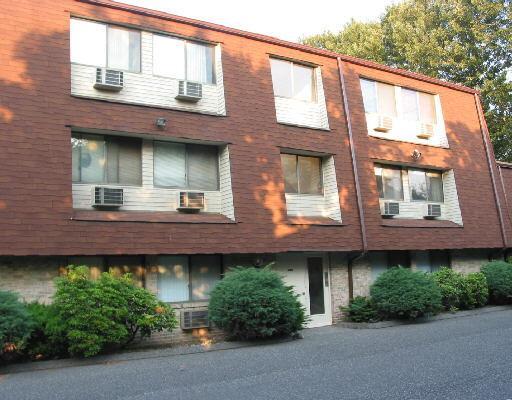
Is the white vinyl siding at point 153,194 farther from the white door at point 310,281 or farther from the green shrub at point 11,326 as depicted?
the green shrub at point 11,326

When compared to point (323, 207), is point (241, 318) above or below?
below

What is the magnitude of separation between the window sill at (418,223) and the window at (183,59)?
23.4ft

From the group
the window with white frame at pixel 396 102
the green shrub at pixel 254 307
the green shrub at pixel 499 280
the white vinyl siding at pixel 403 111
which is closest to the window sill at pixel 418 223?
the green shrub at pixel 499 280

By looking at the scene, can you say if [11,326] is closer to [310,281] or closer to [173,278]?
[173,278]

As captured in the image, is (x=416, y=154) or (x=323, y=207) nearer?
(x=323, y=207)

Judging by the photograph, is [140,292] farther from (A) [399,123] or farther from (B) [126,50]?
(A) [399,123]

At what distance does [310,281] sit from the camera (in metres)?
15.7

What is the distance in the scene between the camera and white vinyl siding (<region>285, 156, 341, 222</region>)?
15.7m

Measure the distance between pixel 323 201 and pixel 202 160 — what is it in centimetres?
418

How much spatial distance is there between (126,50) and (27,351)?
7497 millimetres

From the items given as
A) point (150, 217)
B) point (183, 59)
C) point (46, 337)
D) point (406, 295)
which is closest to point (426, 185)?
point (406, 295)

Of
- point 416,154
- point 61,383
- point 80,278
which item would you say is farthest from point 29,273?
point 416,154

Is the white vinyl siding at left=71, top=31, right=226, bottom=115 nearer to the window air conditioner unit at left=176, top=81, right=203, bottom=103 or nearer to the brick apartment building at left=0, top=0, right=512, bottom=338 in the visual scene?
the brick apartment building at left=0, top=0, right=512, bottom=338

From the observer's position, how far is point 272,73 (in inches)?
627
